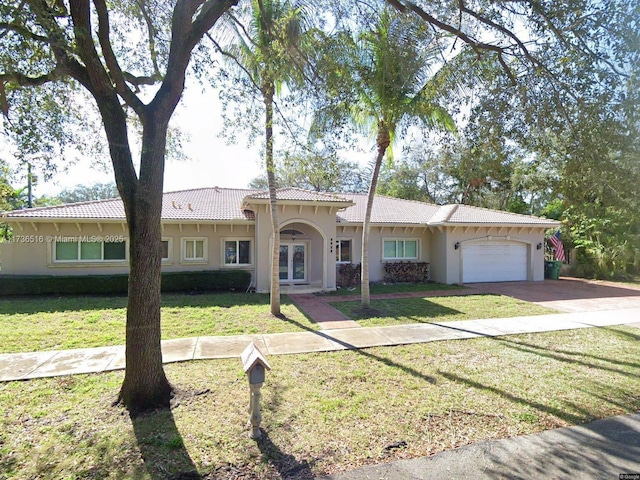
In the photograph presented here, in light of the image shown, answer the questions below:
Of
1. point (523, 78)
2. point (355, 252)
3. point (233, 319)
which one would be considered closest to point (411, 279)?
point (355, 252)

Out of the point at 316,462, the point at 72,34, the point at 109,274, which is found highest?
the point at 72,34

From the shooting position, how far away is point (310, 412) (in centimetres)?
473

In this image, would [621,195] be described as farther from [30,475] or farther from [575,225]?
[575,225]

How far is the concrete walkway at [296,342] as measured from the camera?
6398 millimetres

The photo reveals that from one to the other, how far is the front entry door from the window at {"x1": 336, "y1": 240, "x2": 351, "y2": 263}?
1.74m

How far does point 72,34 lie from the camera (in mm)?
4797

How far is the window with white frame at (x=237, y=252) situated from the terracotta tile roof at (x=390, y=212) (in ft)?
15.7

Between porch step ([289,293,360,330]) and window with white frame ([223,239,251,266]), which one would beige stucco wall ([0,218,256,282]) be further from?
porch step ([289,293,360,330])

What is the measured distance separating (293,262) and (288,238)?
1.25 meters

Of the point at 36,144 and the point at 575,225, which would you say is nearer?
the point at 36,144

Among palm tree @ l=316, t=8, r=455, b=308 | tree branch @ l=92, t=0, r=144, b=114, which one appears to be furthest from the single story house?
tree branch @ l=92, t=0, r=144, b=114

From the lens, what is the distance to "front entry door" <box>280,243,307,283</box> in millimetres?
16844

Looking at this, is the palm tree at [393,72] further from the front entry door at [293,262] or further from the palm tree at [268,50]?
the front entry door at [293,262]

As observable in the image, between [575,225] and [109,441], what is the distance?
88.3 ft
